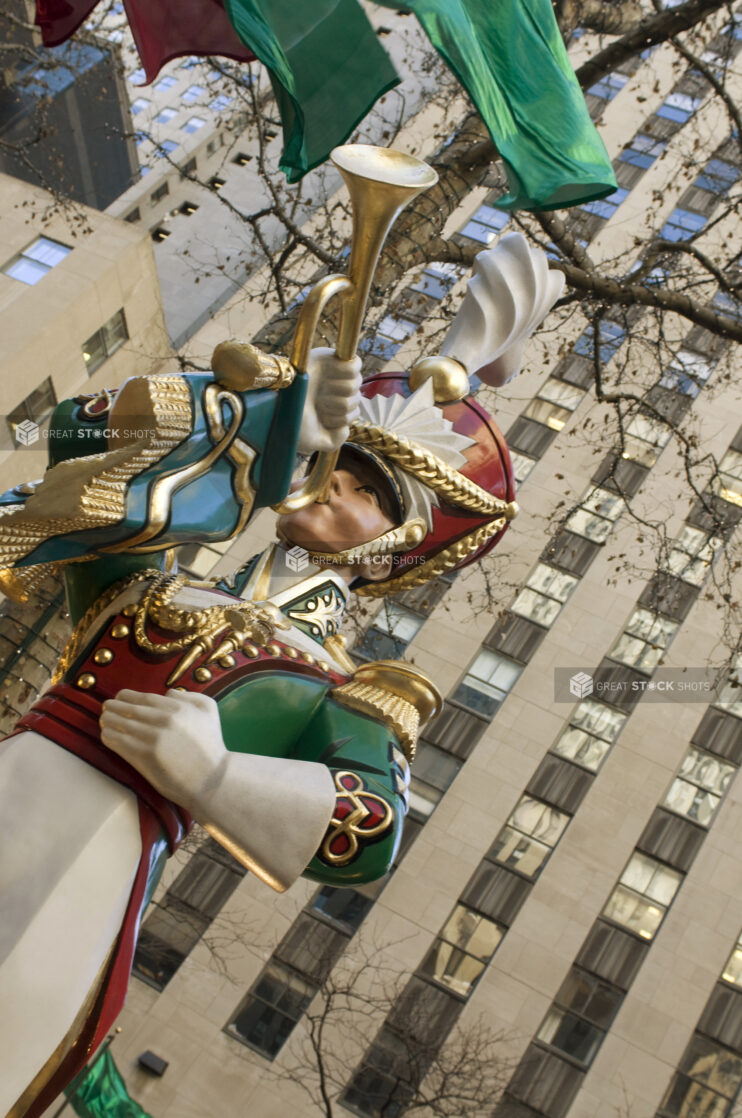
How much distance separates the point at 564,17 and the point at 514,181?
7.08 m

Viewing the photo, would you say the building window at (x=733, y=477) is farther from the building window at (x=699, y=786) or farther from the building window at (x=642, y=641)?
the building window at (x=699, y=786)

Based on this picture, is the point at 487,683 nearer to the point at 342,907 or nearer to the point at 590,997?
the point at 342,907

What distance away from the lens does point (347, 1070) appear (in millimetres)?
16391

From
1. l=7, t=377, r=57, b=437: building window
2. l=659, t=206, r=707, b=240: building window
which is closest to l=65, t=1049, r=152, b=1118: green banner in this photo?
l=7, t=377, r=57, b=437: building window

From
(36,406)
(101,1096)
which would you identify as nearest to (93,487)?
(101,1096)

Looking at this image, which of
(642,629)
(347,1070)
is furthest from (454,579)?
(347,1070)

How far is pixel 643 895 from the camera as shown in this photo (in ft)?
57.8

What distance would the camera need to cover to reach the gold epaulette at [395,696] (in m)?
3.77

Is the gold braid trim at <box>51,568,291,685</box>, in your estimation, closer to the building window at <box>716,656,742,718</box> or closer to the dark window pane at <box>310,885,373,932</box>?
the dark window pane at <box>310,885,373,932</box>

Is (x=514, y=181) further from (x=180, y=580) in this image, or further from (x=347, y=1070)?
(x=347, y=1070)

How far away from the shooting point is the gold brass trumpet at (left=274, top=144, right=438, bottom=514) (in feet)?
9.88

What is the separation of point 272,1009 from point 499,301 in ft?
49.1

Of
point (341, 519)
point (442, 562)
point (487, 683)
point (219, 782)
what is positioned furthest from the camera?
point (487, 683)

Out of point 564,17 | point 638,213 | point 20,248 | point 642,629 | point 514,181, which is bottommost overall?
point 514,181
